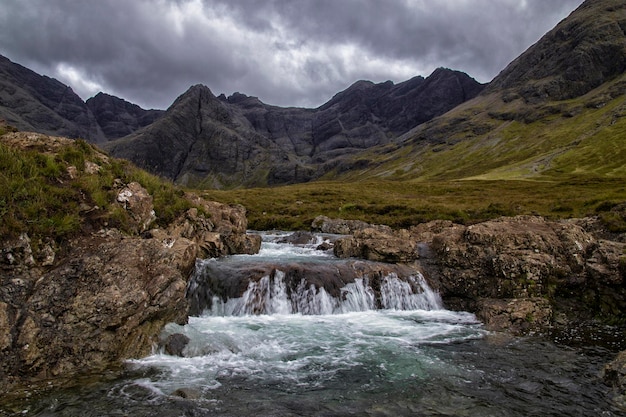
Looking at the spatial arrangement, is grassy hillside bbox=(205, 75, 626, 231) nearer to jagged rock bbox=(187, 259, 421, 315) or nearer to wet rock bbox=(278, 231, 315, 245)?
wet rock bbox=(278, 231, 315, 245)

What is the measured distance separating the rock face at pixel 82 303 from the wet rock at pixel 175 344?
1.95ft

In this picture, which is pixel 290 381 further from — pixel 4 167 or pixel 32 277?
pixel 4 167

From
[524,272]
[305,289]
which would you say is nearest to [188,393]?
[305,289]

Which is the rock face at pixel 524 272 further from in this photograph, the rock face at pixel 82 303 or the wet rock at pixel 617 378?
the rock face at pixel 82 303

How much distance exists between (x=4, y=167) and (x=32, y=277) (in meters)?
5.41

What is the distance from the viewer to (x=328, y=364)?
1428cm

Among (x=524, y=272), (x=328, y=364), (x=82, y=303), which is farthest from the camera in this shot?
(x=524, y=272)

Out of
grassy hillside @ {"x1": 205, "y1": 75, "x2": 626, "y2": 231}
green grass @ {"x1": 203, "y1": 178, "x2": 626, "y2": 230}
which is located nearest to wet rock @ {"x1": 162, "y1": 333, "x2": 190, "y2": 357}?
grassy hillside @ {"x1": 205, "y1": 75, "x2": 626, "y2": 231}

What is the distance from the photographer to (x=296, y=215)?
237ft

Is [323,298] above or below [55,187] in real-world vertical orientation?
below

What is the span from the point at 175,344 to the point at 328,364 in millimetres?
6454

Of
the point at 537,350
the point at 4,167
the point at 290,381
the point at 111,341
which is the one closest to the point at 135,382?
the point at 111,341

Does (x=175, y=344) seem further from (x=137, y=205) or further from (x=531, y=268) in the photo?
(x=531, y=268)

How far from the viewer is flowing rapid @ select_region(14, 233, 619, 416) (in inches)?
420
